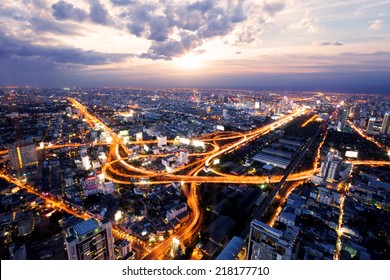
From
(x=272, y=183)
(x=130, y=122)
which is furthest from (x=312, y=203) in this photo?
(x=130, y=122)

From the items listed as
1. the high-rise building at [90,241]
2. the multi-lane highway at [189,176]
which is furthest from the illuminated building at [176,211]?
the high-rise building at [90,241]

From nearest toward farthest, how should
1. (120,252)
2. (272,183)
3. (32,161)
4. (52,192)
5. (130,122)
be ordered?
(120,252)
(52,192)
(272,183)
(32,161)
(130,122)

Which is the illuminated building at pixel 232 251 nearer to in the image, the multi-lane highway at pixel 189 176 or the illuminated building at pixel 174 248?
the illuminated building at pixel 174 248

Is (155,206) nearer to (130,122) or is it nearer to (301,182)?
(301,182)

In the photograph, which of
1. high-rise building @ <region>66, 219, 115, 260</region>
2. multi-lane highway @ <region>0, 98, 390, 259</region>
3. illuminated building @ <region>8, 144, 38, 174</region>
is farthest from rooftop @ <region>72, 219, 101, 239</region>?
illuminated building @ <region>8, 144, 38, 174</region>

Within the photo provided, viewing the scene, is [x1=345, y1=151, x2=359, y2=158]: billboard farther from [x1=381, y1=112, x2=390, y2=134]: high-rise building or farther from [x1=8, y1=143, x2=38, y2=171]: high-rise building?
[x1=8, y1=143, x2=38, y2=171]: high-rise building

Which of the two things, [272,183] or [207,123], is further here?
[207,123]

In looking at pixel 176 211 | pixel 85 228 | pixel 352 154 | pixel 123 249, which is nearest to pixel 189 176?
pixel 176 211
